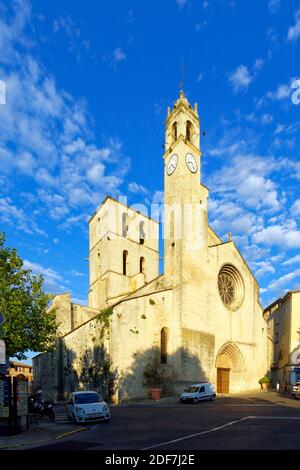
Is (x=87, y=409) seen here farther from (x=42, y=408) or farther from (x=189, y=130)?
(x=189, y=130)

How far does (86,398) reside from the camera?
49.9ft

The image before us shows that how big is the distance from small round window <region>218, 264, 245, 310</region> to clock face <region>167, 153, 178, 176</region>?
9.81m

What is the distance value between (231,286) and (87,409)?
22.6 metres

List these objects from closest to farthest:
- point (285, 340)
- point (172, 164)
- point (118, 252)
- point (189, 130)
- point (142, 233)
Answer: point (172, 164)
point (189, 130)
point (285, 340)
point (118, 252)
point (142, 233)

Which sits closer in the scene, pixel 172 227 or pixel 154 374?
Answer: pixel 154 374

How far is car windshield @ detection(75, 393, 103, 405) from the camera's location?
14970 mm

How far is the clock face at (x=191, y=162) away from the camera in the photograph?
108 ft

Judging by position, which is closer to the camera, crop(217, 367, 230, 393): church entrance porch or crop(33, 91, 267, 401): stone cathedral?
crop(33, 91, 267, 401): stone cathedral

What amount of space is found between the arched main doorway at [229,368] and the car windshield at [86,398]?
1773 centimetres

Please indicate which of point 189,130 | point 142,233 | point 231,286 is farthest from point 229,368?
point 142,233

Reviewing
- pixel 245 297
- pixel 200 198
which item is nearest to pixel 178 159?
pixel 200 198

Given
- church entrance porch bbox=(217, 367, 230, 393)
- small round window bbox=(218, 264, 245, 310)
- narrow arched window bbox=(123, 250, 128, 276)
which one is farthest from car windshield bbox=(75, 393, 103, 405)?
narrow arched window bbox=(123, 250, 128, 276)

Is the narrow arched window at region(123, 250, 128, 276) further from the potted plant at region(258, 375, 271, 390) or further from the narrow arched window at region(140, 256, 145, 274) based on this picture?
the potted plant at region(258, 375, 271, 390)
